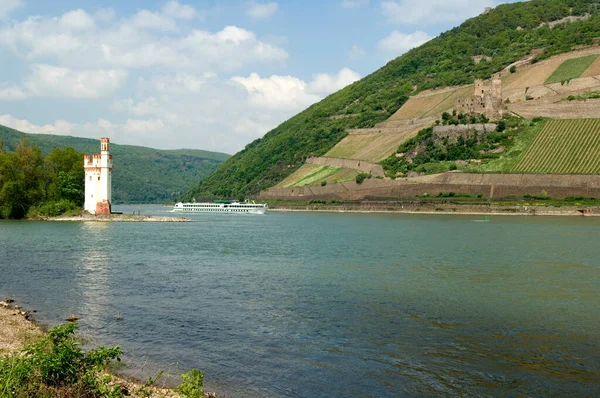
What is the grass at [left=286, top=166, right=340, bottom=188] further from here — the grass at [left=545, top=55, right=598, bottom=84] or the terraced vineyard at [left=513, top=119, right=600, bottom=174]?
the grass at [left=545, top=55, right=598, bottom=84]

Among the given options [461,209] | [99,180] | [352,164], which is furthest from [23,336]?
[352,164]

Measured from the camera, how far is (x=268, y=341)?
16.7 meters

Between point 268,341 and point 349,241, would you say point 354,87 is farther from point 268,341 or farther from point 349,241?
point 268,341

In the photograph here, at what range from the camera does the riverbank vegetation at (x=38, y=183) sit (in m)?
73.1

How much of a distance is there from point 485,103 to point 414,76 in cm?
6612

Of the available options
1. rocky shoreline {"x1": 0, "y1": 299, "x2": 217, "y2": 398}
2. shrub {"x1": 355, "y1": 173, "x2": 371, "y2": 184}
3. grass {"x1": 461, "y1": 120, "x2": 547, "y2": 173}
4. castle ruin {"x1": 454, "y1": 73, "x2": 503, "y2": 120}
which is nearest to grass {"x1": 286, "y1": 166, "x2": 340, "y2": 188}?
shrub {"x1": 355, "y1": 173, "x2": 371, "y2": 184}

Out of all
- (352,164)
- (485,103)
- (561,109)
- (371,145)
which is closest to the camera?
(561,109)

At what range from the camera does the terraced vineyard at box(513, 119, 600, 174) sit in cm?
8462

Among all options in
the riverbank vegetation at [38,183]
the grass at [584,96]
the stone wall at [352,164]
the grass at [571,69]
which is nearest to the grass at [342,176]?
the stone wall at [352,164]

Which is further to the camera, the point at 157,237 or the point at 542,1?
the point at 542,1

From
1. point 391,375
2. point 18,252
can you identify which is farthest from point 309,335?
point 18,252

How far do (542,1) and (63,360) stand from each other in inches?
8054

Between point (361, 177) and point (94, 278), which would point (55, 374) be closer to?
point (94, 278)

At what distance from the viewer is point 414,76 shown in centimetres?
16962
